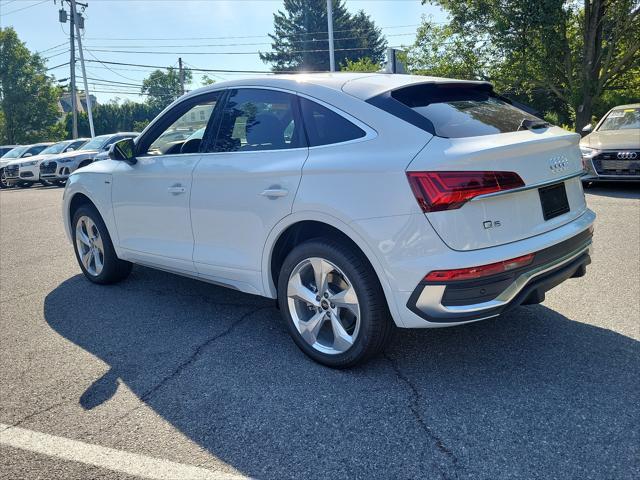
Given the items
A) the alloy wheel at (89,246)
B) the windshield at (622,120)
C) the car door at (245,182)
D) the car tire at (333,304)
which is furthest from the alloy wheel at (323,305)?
the windshield at (622,120)

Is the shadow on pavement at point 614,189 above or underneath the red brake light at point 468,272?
underneath

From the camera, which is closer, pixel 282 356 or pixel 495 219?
pixel 495 219

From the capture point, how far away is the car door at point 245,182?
3.30m

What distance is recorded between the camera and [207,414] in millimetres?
2814

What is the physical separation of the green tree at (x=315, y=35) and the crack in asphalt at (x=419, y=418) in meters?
61.8

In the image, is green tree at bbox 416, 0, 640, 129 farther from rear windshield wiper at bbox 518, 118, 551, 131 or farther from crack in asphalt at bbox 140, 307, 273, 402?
crack in asphalt at bbox 140, 307, 273, 402

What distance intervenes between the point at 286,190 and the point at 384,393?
1.31 meters

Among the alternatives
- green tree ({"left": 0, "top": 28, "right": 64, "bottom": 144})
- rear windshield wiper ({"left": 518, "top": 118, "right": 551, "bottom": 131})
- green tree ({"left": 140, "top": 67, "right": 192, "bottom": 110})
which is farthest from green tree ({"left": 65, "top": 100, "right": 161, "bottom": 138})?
rear windshield wiper ({"left": 518, "top": 118, "right": 551, "bottom": 131})

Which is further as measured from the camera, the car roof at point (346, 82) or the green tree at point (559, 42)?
the green tree at point (559, 42)

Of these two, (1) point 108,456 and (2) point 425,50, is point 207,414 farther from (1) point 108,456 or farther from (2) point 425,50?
(2) point 425,50

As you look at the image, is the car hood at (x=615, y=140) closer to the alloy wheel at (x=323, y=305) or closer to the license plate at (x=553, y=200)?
the license plate at (x=553, y=200)

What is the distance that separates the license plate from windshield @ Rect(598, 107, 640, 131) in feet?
27.3

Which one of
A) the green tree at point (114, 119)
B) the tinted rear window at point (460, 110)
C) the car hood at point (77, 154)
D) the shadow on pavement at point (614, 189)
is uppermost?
the green tree at point (114, 119)

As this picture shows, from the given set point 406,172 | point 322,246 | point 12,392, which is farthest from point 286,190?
point 12,392
